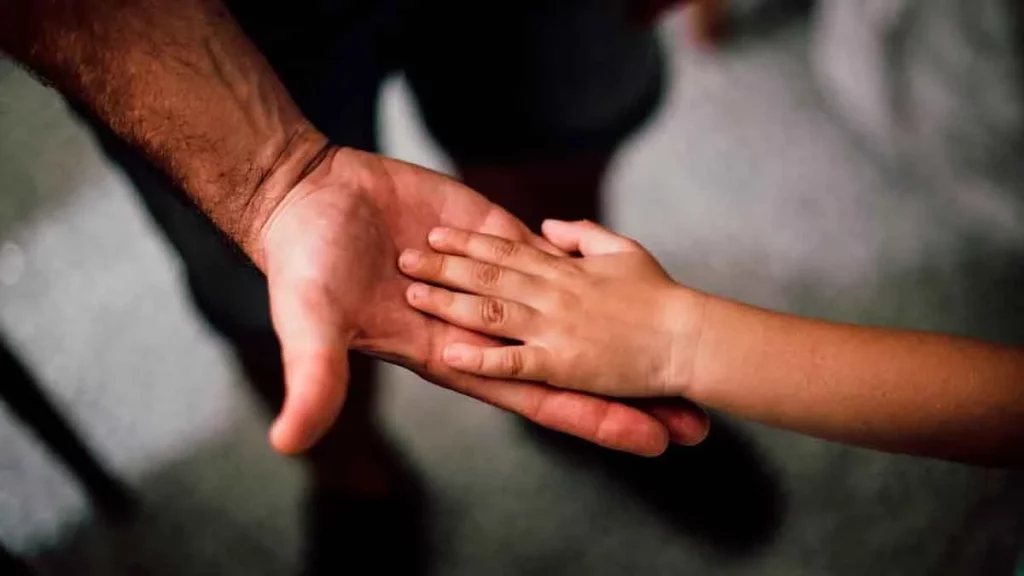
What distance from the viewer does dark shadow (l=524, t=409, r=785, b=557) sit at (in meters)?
0.87

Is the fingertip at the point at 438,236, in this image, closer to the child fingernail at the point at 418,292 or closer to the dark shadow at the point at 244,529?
the child fingernail at the point at 418,292

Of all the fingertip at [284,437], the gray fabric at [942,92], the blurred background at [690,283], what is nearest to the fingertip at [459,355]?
the fingertip at [284,437]

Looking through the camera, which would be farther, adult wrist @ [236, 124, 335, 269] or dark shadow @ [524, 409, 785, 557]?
dark shadow @ [524, 409, 785, 557]

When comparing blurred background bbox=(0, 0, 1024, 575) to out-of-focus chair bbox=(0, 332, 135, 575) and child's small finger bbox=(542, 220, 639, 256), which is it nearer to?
out-of-focus chair bbox=(0, 332, 135, 575)

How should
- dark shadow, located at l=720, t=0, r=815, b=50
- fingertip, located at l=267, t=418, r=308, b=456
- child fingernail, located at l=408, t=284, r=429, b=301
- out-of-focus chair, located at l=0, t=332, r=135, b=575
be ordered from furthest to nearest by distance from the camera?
1. dark shadow, located at l=720, t=0, r=815, b=50
2. out-of-focus chair, located at l=0, t=332, r=135, b=575
3. child fingernail, located at l=408, t=284, r=429, b=301
4. fingertip, located at l=267, t=418, r=308, b=456

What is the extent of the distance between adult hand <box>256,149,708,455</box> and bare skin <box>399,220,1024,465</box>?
0.01 meters

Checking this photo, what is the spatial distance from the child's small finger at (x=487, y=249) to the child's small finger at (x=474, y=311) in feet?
0.11

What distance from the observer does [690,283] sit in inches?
39.2

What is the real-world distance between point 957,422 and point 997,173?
578 millimetres

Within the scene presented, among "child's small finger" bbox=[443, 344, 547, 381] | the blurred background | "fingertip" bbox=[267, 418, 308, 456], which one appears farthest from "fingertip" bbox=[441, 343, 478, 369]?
the blurred background

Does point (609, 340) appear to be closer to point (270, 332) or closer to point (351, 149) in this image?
point (351, 149)

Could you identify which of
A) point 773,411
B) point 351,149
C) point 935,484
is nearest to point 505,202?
point 351,149

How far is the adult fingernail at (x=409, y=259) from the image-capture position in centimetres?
57

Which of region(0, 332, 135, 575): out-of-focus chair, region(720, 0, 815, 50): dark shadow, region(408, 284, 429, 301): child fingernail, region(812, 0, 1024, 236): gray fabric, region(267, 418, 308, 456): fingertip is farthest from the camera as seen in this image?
region(720, 0, 815, 50): dark shadow
